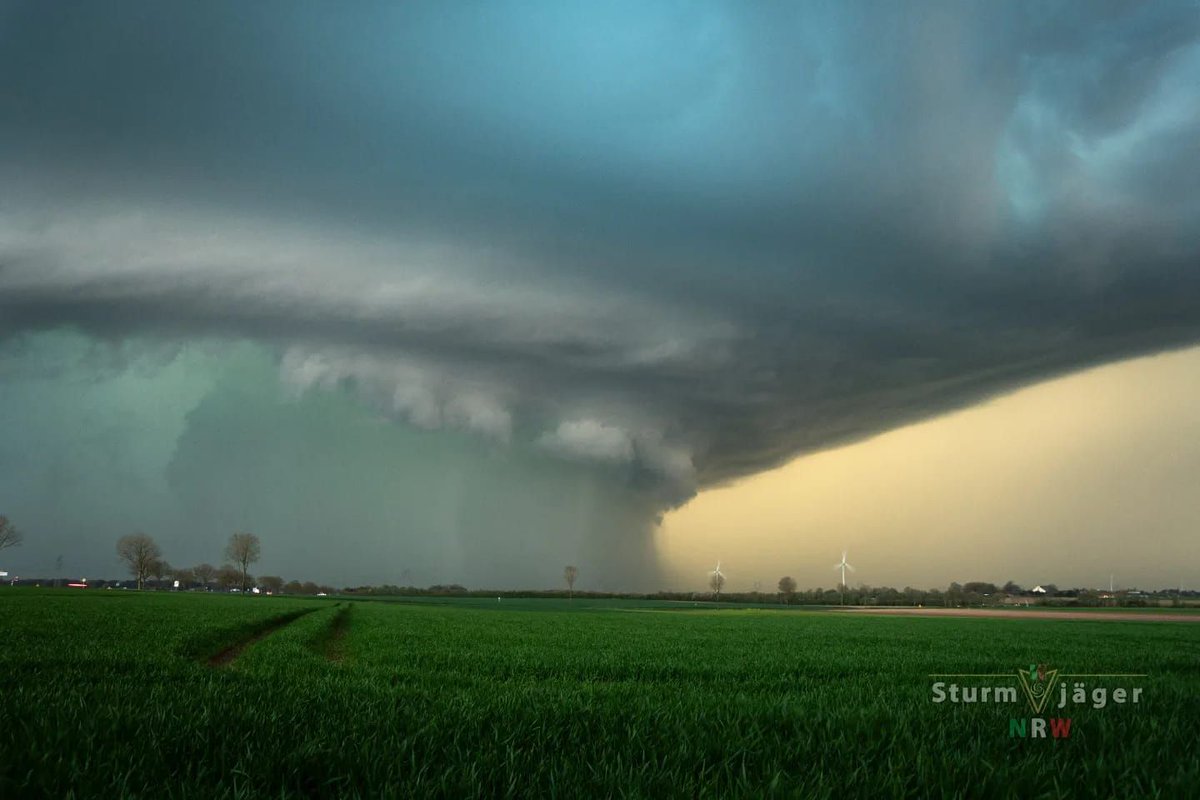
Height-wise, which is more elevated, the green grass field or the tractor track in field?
the green grass field

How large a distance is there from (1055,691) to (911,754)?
8.24m

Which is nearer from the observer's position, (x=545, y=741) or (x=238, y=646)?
(x=545, y=741)

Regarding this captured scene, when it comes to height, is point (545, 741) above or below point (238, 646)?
above

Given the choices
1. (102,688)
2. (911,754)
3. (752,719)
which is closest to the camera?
(911,754)

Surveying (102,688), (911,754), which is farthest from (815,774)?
(102,688)

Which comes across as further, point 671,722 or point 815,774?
point 671,722

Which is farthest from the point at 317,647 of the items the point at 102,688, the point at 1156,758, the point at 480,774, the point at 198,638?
the point at 1156,758

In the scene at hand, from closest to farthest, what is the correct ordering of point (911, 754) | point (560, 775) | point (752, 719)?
point (560, 775) < point (911, 754) < point (752, 719)

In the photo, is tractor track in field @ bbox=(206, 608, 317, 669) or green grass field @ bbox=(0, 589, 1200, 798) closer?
green grass field @ bbox=(0, 589, 1200, 798)

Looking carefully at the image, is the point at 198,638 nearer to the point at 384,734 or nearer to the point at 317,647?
the point at 317,647

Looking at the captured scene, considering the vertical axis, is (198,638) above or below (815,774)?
below

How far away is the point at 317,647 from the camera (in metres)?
31.9

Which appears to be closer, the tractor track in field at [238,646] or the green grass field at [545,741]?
the green grass field at [545,741]

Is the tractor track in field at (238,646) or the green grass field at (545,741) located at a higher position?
the green grass field at (545,741)
